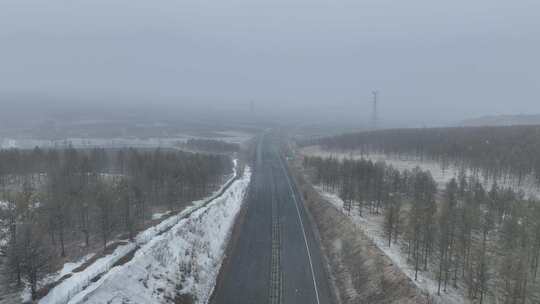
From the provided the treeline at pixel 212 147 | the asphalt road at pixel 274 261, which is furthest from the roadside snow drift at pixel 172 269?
the treeline at pixel 212 147

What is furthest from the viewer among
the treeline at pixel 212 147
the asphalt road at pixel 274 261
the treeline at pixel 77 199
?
the treeline at pixel 212 147

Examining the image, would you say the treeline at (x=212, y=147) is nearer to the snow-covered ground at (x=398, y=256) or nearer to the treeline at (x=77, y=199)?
the treeline at (x=77, y=199)

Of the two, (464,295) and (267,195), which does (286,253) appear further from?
(267,195)

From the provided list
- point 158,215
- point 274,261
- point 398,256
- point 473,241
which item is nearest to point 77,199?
point 158,215

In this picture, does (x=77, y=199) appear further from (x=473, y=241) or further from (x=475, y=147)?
(x=475, y=147)

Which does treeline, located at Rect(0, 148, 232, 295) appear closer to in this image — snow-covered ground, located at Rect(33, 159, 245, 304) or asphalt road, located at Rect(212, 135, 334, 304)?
snow-covered ground, located at Rect(33, 159, 245, 304)

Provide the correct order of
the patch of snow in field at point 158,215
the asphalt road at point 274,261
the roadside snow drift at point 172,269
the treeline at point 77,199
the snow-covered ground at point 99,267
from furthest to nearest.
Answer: the patch of snow in field at point 158,215
the asphalt road at point 274,261
the treeline at point 77,199
the roadside snow drift at point 172,269
the snow-covered ground at point 99,267

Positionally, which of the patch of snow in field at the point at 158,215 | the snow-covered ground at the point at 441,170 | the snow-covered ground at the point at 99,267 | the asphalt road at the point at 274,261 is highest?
the snow-covered ground at the point at 441,170
